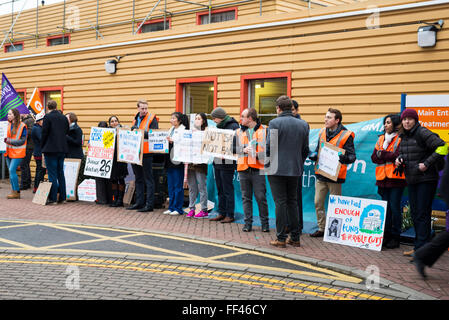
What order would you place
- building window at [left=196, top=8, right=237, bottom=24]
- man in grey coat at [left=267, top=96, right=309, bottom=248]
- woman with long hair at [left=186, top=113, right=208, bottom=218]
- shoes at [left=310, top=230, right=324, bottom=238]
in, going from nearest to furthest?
man in grey coat at [left=267, top=96, right=309, bottom=248] → shoes at [left=310, top=230, right=324, bottom=238] → woman with long hair at [left=186, top=113, right=208, bottom=218] → building window at [left=196, top=8, right=237, bottom=24]

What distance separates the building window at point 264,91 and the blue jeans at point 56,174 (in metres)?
4.40

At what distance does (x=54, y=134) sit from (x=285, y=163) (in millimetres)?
6212

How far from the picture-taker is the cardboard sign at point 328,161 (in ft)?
27.3

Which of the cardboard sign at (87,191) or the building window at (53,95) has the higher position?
the building window at (53,95)

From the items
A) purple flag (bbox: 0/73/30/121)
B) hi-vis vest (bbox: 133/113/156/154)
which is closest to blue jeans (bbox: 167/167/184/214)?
hi-vis vest (bbox: 133/113/156/154)

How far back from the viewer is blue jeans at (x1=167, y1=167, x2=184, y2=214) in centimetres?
1075

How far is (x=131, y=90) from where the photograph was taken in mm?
15211

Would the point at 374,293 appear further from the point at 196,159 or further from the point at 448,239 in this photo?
the point at 196,159

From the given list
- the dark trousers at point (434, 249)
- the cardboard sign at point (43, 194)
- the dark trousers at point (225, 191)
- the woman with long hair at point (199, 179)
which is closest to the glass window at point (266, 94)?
the woman with long hair at point (199, 179)

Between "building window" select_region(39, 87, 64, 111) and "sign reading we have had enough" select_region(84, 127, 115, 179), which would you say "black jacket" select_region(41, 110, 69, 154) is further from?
"building window" select_region(39, 87, 64, 111)

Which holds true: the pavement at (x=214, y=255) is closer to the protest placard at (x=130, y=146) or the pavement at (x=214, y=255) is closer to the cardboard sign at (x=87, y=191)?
the protest placard at (x=130, y=146)

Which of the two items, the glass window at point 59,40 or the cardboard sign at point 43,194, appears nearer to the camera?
the cardboard sign at point 43,194

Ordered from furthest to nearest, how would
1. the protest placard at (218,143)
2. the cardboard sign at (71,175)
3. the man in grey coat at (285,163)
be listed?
the cardboard sign at (71,175)
the protest placard at (218,143)
the man in grey coat at (285,163)

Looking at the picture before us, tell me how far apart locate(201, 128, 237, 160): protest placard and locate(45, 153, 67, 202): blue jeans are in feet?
12.4
